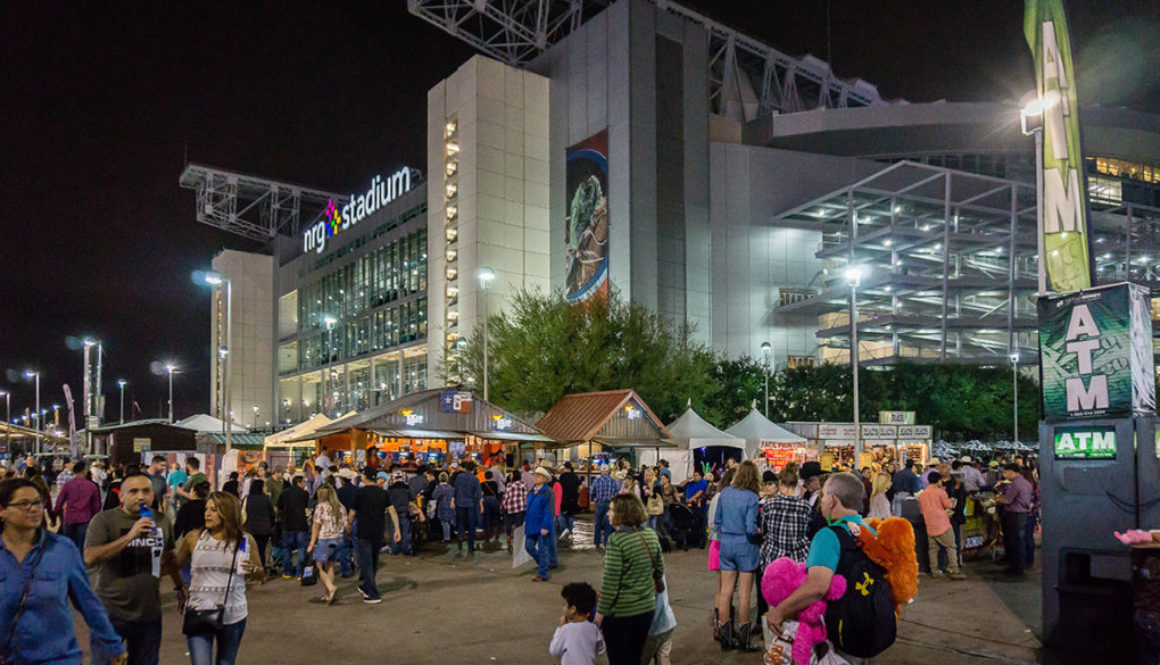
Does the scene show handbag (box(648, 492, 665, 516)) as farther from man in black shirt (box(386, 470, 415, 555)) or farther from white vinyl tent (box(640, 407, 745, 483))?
white vinyl tent (box(640, 407, 745, 483))

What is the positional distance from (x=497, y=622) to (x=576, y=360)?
74.9 ft

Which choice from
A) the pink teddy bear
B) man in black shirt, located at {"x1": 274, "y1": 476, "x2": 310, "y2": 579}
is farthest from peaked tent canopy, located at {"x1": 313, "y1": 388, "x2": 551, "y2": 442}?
the pink teddy bear

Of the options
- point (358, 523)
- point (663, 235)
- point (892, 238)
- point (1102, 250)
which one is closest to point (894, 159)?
point (892, 238)

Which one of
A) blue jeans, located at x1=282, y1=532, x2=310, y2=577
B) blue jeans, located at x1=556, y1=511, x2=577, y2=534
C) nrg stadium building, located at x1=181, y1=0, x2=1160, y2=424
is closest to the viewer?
blue jeans, located at x1=282, y1=532, x2=310, y2=577

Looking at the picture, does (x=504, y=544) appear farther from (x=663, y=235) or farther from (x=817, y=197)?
(x=817, y=197)

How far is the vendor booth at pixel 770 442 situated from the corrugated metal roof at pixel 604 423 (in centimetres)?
364

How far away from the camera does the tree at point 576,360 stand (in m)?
32.7

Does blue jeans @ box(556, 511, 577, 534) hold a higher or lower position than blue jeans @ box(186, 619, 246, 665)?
lower

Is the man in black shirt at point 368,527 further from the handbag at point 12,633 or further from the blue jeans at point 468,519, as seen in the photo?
the handbag at point 12,633

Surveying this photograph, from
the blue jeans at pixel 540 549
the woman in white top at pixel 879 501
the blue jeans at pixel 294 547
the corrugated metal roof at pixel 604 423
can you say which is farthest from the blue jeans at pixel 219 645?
the corrugated metal roof at pixel 604 423

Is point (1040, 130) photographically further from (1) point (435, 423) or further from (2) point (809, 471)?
(1) point (435, 423)

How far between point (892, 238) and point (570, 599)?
60128 millimetres

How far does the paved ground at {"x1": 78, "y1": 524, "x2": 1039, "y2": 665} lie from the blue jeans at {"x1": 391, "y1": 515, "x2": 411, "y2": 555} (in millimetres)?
2186

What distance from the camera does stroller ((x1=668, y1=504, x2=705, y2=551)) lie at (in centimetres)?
1677
